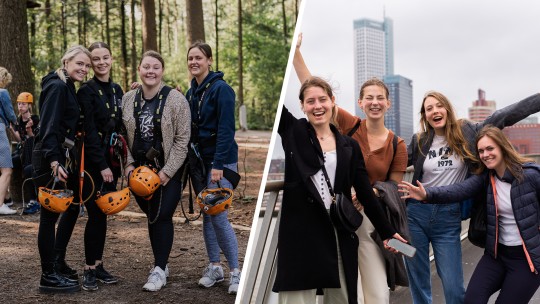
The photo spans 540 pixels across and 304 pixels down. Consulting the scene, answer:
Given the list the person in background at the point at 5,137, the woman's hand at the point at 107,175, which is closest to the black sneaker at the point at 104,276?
the woman's hand at the point at 107,175

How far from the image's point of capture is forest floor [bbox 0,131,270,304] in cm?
357

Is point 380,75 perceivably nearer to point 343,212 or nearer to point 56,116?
point 343,212

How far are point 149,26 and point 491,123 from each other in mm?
7029

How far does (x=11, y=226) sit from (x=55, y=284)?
2.55 m

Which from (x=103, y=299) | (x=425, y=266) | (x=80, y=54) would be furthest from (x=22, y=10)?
(x=425, y=266)

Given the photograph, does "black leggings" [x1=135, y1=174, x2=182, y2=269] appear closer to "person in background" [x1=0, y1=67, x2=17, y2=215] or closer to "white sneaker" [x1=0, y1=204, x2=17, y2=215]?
"person in background" [x1=0, y1=67, x2=17, y2=215]

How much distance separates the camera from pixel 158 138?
11.6 feet

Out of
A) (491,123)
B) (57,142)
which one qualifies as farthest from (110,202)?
(491,123)

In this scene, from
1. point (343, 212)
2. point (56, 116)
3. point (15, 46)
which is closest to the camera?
point (343, 212)

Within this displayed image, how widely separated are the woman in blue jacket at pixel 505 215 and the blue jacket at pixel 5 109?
14.3 ft

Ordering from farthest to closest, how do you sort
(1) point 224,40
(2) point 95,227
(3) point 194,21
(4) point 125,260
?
(1) point 224,40, (3) point 194,21, (4) point 125,260, (2) point 95,227

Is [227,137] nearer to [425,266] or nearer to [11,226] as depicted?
[425,266]

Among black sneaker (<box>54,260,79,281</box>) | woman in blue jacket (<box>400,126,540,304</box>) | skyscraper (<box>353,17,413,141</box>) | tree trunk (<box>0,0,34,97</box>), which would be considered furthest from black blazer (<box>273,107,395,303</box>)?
tree trunk (<box>0,0,34,97</box>)

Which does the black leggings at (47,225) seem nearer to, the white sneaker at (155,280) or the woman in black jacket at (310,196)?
the white sneaker at (155,280)
